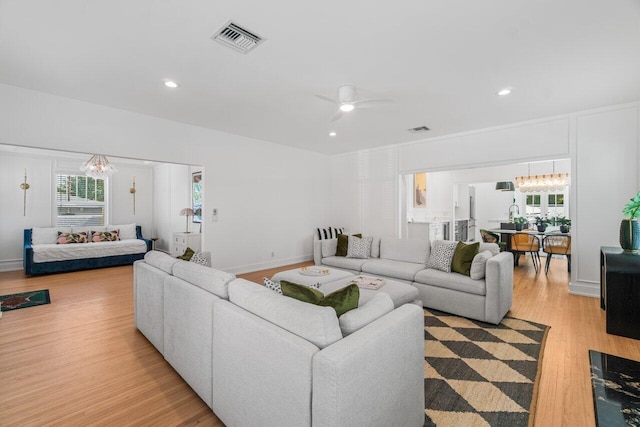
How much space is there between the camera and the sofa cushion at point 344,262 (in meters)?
4.57

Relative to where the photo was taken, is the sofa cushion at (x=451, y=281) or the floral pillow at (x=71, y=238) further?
the floral pillow at (x=71, y=238)

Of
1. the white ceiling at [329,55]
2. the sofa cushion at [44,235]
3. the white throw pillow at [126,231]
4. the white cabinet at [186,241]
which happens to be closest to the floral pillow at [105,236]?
the white throw pillow at [126,231]

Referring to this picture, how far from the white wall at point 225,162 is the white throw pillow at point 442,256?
136 inches

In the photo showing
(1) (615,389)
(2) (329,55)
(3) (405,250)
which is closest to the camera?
(1) (615,389)

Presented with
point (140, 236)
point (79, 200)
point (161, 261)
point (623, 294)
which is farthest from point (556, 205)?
point (79, 200)

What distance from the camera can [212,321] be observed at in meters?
1.81

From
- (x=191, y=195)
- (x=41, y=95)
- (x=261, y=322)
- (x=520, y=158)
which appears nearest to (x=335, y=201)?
(x=191, y=195)

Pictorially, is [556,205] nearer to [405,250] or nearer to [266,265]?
[405,250]

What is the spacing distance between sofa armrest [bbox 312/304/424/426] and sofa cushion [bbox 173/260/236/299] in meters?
1.00

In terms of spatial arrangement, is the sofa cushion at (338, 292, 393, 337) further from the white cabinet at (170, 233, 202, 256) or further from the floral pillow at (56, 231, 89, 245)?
the floral pillow at (56, 231, 89, 245)

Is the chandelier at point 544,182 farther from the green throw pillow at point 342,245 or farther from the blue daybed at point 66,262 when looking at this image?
the blue daybed at point 66,262

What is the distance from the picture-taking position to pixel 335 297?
1613 mm

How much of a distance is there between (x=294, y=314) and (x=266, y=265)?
4.86 m

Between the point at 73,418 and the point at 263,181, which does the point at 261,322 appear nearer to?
the point at 73,418
